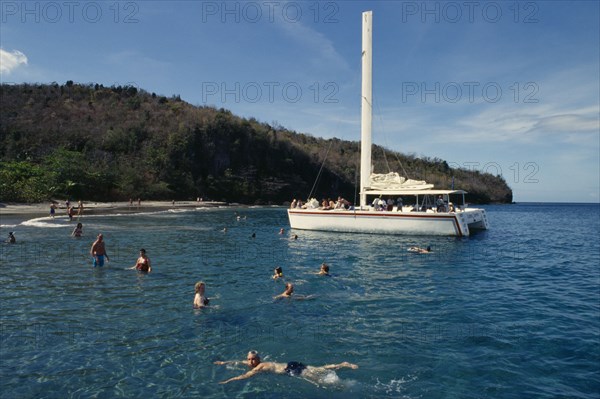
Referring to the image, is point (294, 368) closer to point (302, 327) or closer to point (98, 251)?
point (302, 327)

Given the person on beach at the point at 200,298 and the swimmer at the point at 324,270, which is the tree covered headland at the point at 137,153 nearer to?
the swimmer at the point at 324,270

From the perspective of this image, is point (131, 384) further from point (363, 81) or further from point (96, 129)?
point (96, 129)

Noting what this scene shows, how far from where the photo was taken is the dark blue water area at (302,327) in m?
7.16

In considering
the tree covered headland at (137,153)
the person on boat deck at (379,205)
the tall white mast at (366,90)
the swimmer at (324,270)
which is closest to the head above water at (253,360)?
the swimmer at (324,270)

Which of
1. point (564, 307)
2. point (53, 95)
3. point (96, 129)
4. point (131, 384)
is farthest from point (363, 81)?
point (53, 95)

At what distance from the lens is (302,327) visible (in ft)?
33.0

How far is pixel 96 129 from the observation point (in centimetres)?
7956

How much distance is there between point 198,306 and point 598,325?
36.2ft

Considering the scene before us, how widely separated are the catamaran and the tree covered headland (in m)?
37.6

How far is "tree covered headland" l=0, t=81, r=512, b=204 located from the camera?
5838 cm

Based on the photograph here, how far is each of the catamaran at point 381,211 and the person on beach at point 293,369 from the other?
21038mm

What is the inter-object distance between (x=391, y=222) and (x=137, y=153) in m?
65.1

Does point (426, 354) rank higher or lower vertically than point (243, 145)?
lower

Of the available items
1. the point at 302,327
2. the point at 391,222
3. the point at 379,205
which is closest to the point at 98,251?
the point at 302,327
